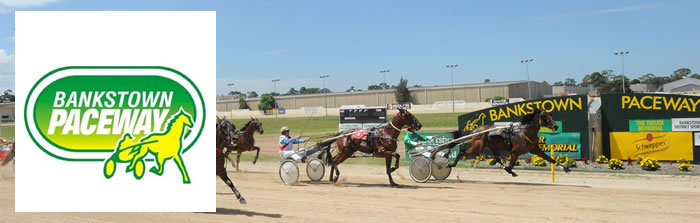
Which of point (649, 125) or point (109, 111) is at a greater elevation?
point (109, 111)

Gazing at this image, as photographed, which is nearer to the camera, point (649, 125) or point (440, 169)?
point (440, 169)

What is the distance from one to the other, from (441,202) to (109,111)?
5.92 m

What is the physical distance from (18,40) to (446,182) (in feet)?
32.5

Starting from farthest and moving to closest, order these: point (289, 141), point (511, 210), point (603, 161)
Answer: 1. point (603, 161)
2. point (289, 141)
3. point (511, 210)

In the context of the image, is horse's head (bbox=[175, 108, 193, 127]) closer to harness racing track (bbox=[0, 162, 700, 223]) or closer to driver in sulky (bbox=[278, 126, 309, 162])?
harness racing track (bbox=[0, 162, 700, 223])

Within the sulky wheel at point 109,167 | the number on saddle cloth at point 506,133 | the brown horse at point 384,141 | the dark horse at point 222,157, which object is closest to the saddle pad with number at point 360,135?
the brown horse at point 384,141

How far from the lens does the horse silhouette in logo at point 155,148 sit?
6.96m

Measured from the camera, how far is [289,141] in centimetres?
1573

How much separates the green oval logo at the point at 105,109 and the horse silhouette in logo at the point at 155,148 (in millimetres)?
12

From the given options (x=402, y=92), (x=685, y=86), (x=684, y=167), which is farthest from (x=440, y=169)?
(x=685, y=86)

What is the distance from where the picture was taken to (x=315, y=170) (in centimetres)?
1441

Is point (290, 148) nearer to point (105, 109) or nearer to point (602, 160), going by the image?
point (602, 160)

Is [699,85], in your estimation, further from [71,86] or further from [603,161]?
[71,86]

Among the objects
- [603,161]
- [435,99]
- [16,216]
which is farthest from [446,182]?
[435,99]
